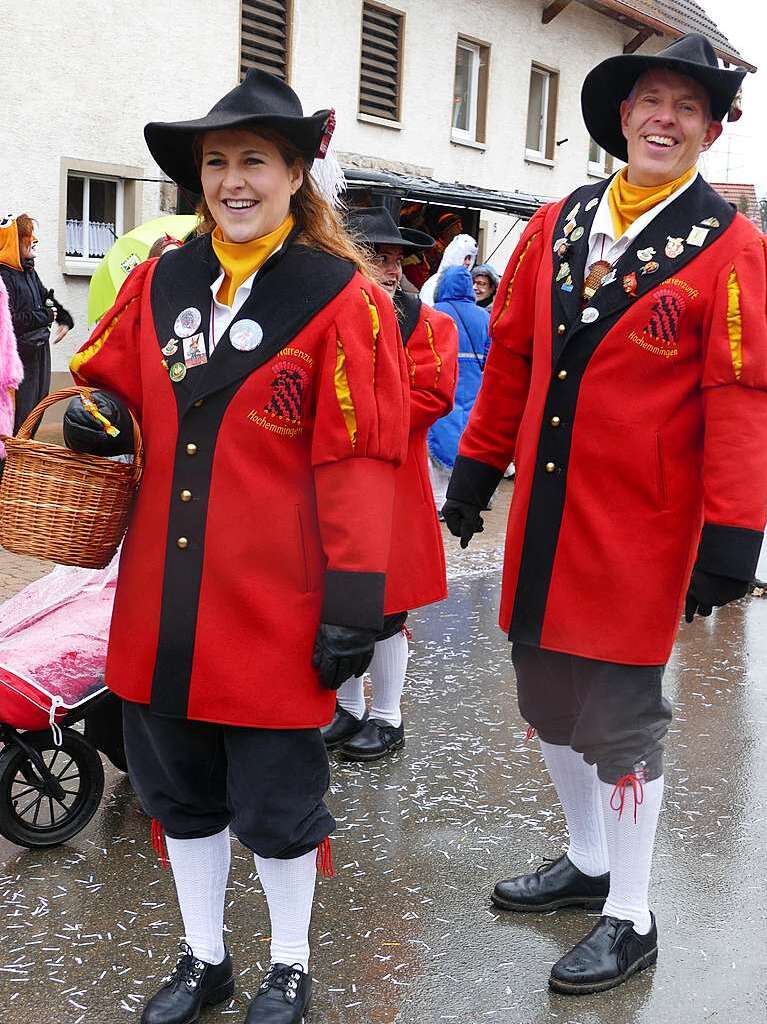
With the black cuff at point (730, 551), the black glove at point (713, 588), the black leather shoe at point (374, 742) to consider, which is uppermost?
the black cuff at point (730, 551)

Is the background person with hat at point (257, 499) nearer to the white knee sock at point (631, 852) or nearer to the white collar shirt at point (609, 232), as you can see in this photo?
the white collar shirt at point (609, 232)

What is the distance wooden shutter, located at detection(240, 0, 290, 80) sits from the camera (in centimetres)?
1377

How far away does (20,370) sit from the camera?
Result: 7922 mm

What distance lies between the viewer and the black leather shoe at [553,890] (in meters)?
3.37

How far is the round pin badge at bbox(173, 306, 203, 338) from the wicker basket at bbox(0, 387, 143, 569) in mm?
→ 227

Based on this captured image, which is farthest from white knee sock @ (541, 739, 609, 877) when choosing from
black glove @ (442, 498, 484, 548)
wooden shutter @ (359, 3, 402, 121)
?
wooden shutter @ (359, 3, 402, 121)

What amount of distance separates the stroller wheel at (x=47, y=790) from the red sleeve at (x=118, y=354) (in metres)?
1.30

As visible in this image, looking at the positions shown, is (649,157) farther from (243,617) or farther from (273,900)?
(273,900)

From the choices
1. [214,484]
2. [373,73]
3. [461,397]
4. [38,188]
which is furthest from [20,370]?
[373,73]

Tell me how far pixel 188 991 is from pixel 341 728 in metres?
1.79

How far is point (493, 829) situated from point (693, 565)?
1364mm

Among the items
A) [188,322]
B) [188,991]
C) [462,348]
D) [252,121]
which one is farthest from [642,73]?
[462,348]

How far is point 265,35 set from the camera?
555 inches

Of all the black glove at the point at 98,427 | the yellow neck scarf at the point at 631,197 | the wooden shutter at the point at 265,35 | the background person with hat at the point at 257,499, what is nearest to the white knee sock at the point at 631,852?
the background person with hat at the point at 257,499
